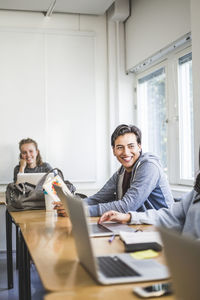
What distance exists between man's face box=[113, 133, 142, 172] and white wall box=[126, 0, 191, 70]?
1.35 m

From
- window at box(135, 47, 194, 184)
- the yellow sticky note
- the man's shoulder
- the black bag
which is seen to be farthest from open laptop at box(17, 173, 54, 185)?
the yellow sticky note

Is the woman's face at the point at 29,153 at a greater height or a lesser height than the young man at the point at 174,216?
greater

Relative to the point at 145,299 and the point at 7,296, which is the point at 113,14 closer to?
the point at 7,296

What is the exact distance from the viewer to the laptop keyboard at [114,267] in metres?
1.12

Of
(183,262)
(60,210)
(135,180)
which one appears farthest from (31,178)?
(183,262)

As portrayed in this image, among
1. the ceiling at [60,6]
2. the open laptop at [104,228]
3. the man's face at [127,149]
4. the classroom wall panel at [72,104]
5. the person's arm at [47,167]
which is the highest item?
the ceiling at [60,6]

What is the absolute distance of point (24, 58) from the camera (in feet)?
15.8

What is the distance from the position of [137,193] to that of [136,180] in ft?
0.28

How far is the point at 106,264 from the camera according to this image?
4.03 ft

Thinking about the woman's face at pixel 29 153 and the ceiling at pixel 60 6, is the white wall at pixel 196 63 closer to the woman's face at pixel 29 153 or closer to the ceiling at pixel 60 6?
the ceiling at pixel 60 6

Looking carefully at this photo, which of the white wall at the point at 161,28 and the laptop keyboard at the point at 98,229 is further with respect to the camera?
the white wall at the point at 161,28

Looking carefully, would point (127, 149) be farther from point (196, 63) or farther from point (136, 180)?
point (196, 63)

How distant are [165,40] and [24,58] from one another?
1.75m

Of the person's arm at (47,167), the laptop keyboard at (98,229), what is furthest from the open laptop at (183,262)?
the person's arm at (47,167)
